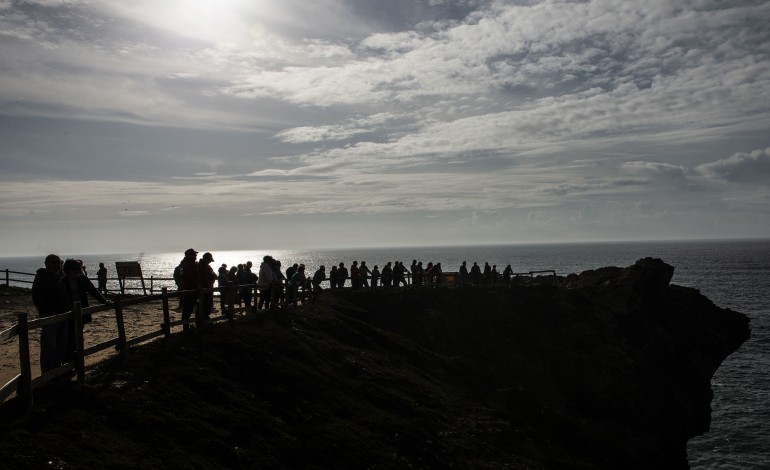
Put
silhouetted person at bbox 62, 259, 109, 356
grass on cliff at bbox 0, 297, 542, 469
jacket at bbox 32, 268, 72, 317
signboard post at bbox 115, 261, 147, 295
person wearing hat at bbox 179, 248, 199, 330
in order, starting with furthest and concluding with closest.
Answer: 1. signboard post at bbox 115, 261, 147, 295
2. person wearing hat at bbox 179, 248, 199, 330
3. silhouetted person at bbox 62, 259, 109, 356
4. jacket at bbox 32, 268, 72, 317
5. grass on cliff at bbox 0, 297, 542, 469

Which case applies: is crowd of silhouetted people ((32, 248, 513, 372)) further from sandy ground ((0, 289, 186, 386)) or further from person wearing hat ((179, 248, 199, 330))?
sandy ground ((0, 289, 186, 386))

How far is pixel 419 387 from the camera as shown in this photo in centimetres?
2069

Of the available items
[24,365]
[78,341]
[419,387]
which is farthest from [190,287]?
[419,387]

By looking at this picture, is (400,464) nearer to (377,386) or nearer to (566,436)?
(377,386)

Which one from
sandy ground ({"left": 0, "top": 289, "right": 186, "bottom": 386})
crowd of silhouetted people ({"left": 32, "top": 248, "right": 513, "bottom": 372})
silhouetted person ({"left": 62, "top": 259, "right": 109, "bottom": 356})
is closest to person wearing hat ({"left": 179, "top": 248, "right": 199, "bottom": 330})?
crowd of silhouetted people ({"left": 32, "top": 248, "right": 513, "bottom": 372})

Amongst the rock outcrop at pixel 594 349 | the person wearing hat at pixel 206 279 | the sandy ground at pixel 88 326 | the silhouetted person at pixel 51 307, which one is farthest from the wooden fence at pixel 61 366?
the rock outcrop at pixel 594 349

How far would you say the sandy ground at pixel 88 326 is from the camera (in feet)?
45.2

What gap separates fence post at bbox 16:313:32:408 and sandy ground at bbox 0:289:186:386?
9.12 ft

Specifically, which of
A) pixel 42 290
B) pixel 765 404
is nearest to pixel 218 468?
pixel 42 290

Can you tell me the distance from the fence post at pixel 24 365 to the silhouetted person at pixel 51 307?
1210mm

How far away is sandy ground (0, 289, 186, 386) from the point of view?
45.2 feet

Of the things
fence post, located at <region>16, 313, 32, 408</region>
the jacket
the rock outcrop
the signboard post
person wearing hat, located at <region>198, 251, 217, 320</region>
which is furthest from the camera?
the signboard post

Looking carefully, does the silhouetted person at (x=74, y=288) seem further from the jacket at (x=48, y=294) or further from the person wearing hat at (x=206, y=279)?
the person wearing hat at (x=206, y=279)

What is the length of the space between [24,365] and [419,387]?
13.8 metres
